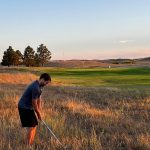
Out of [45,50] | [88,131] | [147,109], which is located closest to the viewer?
[88,131]

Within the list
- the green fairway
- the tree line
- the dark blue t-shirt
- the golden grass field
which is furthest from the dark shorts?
the tree line

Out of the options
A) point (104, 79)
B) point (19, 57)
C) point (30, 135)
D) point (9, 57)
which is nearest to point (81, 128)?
point (30, 135)

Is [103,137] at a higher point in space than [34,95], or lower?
lower

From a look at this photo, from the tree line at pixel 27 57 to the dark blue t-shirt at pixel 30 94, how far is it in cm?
10486

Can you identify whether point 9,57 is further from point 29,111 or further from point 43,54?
point 29,111

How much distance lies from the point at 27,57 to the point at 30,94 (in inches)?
4451

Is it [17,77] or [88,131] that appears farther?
[17,77]

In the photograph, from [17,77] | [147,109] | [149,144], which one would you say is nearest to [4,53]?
[17,77]

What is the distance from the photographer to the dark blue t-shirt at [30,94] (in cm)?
929

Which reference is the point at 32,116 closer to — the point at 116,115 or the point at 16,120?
the point at 16,120

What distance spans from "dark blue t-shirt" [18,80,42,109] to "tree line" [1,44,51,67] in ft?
344

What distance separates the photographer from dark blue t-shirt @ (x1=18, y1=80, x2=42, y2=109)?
9.29 m

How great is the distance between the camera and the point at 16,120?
11.9 meters

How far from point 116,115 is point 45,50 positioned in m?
120
